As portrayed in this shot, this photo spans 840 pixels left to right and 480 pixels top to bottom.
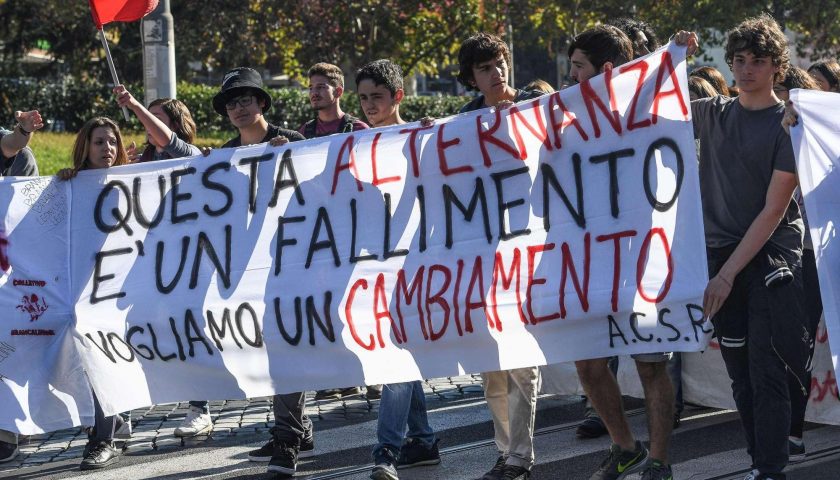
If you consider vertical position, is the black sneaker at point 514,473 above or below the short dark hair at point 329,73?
below

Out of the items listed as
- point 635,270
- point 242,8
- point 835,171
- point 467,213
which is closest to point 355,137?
point 467,213

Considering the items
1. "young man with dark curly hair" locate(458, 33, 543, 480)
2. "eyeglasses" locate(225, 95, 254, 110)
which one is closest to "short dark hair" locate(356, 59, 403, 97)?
"young man with dark curly hair" locate(458, 33, 543, 480)

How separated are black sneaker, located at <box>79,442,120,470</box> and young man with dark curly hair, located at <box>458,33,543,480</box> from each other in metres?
2.03

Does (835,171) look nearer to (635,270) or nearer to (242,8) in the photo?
(635,270)

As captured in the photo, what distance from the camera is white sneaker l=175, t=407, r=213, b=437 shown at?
6.56 meters

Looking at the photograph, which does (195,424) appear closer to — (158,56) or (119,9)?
(119,9)

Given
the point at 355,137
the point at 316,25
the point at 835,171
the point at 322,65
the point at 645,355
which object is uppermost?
the point at 316,25

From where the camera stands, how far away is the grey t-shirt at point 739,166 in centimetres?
471

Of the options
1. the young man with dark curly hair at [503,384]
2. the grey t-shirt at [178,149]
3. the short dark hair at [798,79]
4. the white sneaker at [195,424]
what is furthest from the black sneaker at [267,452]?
the short dark hair at [798,79]

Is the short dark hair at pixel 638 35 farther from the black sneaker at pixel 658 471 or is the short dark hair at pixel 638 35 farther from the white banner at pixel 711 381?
the black sneaker at pixel 658 471

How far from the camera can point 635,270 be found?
191 inches

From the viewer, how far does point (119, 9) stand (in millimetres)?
6594

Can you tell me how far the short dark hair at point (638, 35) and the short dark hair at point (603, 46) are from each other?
345mm

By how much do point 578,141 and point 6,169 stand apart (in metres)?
3.33
